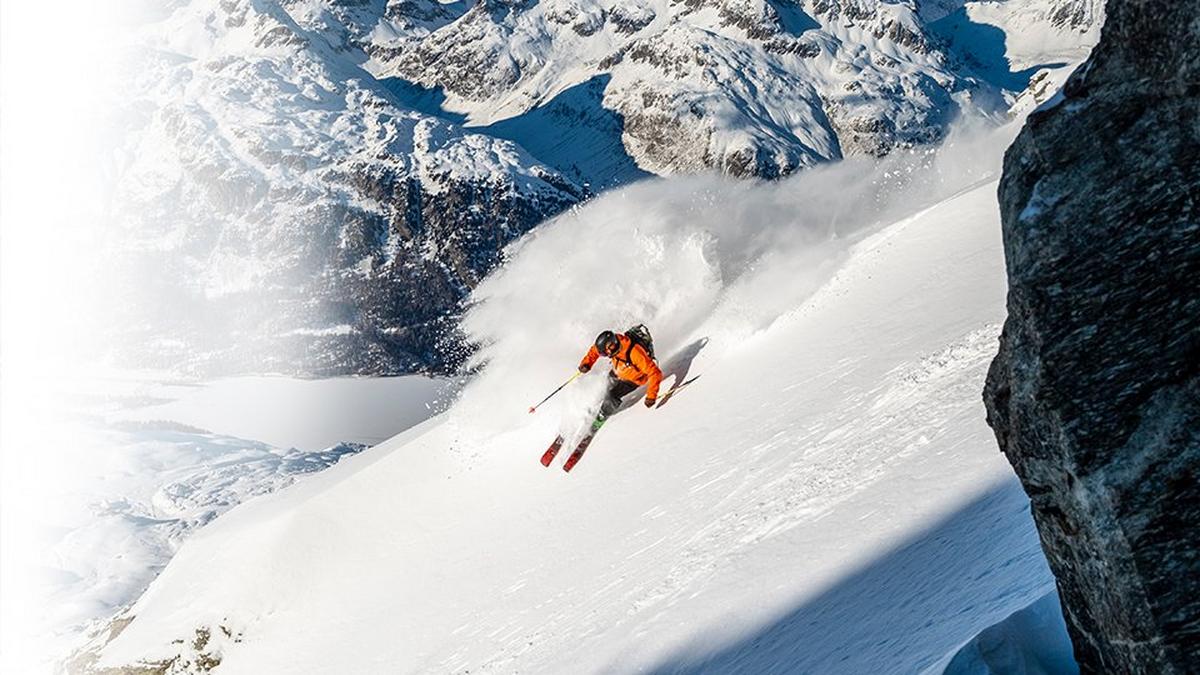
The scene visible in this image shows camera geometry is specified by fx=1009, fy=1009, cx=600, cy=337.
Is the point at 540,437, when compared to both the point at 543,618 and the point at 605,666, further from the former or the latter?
the point at 605,666

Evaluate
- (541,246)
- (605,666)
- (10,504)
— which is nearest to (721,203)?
(541,246)

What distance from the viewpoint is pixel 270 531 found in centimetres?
2245

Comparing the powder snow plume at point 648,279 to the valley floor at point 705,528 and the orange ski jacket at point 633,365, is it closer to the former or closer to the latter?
the valley floor at point 705,528

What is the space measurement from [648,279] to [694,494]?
7.57m

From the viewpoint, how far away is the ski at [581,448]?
17719 millimetres

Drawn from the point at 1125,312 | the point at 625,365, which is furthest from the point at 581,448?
the point at 1125,312

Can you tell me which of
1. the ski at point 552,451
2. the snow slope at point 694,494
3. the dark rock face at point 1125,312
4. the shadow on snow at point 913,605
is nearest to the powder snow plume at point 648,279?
the snow slope at point 694,494

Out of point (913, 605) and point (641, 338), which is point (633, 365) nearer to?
point (641, 338)

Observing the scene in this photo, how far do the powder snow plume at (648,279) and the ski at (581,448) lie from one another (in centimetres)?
34

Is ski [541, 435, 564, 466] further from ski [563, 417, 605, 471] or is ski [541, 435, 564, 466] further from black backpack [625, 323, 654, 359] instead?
black backpack [625, 323, 654, 359]

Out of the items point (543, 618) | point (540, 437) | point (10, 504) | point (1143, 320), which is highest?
point (10, 504)

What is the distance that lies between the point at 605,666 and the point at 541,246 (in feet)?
43.4

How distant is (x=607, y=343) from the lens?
16969mm

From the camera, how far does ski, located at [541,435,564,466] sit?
18.2 metres
